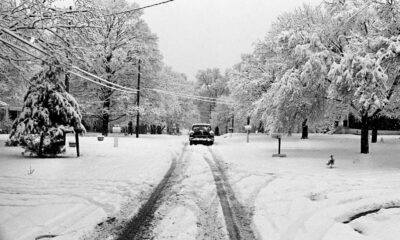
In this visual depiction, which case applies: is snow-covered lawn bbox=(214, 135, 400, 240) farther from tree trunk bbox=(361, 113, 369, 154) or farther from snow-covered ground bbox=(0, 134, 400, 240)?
tree trunk bbox=(361, 113, 369, 154)

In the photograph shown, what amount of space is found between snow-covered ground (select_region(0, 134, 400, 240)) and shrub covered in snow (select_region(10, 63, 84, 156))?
0.99 meters

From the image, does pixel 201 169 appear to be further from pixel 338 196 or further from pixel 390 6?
pixel 390 6

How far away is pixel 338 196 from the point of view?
8383 millimetres

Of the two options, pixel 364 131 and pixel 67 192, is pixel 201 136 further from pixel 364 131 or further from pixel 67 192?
pixel 67 192

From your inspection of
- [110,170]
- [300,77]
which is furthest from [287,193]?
[300,77]

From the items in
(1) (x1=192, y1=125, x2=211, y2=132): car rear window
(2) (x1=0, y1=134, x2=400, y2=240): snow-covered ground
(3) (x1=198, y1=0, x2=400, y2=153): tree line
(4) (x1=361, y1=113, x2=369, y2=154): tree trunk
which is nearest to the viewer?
(2) (x1=0, y1=134, x2=400, y2=240): snow-covered ground

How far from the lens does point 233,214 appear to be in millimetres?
7594

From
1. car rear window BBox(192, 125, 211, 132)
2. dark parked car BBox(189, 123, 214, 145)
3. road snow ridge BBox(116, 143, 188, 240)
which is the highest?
car rear window BBox(192, 125, 211, 132)

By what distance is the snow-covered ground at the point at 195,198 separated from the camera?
6.45m

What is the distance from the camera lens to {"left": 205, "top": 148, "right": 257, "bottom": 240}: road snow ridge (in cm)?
632

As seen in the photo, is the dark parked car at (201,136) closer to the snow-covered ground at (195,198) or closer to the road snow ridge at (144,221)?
the snow-covered ground at (195,198)

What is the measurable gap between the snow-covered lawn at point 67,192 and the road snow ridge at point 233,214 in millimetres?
1853

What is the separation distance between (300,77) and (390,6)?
4.28 metres

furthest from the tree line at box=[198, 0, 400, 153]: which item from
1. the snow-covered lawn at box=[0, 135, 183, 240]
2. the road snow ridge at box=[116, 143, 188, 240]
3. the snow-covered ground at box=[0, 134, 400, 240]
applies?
the road snow ridge at box=[116, 143, 188, 240]
